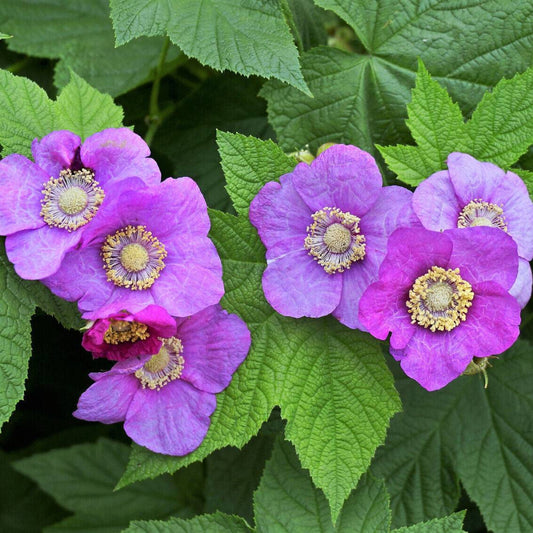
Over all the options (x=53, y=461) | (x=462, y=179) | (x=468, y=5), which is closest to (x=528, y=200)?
(x=462, y=179)

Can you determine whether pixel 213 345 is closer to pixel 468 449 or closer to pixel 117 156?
pixel 117 156

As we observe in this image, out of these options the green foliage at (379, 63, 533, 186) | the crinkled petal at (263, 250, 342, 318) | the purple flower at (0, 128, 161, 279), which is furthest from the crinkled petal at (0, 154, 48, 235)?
the green foliage at (379, 63, 533, 186)

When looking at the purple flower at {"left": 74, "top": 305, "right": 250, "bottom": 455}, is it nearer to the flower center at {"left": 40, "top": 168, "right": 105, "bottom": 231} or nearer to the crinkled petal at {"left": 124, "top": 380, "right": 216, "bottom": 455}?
the crinkled petal at {"left": 124, "top": 380, "right": 216, "bottom": 455}

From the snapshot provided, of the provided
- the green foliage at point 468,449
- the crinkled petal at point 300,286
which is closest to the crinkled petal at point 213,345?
the crinkled petal at point 300,286

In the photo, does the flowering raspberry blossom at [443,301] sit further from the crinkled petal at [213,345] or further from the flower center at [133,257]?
the flower center at [133,257]

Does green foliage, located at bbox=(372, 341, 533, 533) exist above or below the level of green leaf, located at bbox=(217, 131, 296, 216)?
below

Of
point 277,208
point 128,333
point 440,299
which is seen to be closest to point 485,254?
point 440,299

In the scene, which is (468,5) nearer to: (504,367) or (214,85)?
(214,85)
